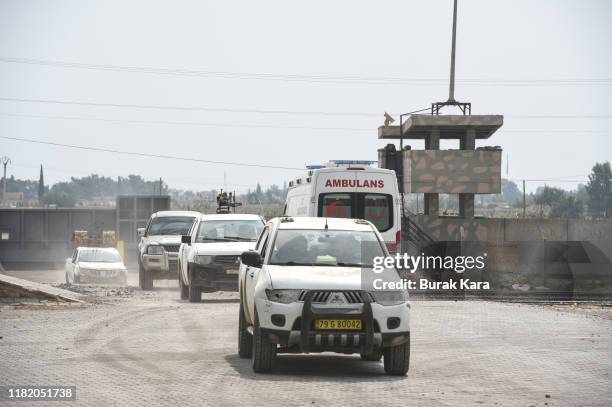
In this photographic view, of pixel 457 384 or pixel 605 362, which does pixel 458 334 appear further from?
pixel 457 384

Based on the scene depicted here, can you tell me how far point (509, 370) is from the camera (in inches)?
536

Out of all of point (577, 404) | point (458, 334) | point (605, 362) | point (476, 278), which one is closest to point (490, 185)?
point (476, 278)

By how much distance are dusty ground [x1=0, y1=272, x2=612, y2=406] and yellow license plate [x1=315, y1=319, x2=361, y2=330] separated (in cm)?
60

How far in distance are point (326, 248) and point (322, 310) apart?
4.97 feet

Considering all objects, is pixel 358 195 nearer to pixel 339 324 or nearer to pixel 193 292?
pixel 193 292

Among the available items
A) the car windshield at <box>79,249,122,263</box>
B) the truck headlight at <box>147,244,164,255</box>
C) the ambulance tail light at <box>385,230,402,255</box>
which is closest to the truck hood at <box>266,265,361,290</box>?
the ambulance tail light at <box>385,230,402,255</box>

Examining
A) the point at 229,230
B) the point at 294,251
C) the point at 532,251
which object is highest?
the point at 229,230

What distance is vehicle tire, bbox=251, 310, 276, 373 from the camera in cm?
1278

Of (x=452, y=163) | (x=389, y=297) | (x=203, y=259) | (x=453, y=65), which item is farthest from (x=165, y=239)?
(x=453, y=65)

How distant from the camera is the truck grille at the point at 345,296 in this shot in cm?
1273

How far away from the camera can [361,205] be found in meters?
26.0

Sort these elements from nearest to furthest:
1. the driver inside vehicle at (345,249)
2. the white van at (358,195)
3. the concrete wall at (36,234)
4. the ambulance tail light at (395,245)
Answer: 1. the driver inside vehicle at (345,249)
2. the white van at (358,195)
3. the ambulance tail light at (395,245)
4. the concrete wall at (36,234)

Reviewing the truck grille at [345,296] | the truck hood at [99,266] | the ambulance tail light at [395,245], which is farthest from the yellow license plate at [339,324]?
the truck hood at [99,266]

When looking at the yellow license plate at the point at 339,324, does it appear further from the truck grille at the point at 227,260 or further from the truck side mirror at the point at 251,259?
the truck grille at the point at 227,260
